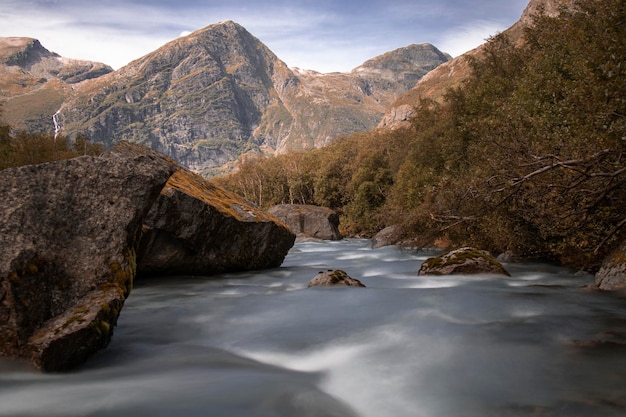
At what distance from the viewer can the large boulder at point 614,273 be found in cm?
1164

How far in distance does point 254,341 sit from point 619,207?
12283mm

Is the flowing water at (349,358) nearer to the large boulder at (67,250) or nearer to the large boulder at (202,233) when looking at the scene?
the large boulder at (67,250)

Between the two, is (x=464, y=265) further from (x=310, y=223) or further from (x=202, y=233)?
(x=310, y=223)

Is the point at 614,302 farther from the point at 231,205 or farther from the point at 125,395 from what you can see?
the point at 231,205

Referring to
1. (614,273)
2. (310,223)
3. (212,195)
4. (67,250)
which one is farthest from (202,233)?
(310,223)

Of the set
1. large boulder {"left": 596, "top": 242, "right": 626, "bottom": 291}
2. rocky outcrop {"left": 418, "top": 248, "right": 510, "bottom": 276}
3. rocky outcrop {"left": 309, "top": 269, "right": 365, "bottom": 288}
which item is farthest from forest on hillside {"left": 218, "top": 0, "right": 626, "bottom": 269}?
rocky outcrop {"left": 309, "top": 269, "right": 365, "bottom": 288}

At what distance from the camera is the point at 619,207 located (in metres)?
13.6

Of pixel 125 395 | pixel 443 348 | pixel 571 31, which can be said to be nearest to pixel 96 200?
pixel 125 395

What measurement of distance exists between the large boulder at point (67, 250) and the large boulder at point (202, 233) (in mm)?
4643

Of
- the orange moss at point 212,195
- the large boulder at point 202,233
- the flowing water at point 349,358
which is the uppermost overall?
the orange moss at point 212,195

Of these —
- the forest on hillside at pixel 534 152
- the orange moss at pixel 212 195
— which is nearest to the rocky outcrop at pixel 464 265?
the forest on hillside at pixel 534 152

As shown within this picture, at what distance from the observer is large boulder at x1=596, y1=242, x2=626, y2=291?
38.2 feet

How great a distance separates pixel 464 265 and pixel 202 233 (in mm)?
9236

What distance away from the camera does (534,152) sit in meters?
10.6
